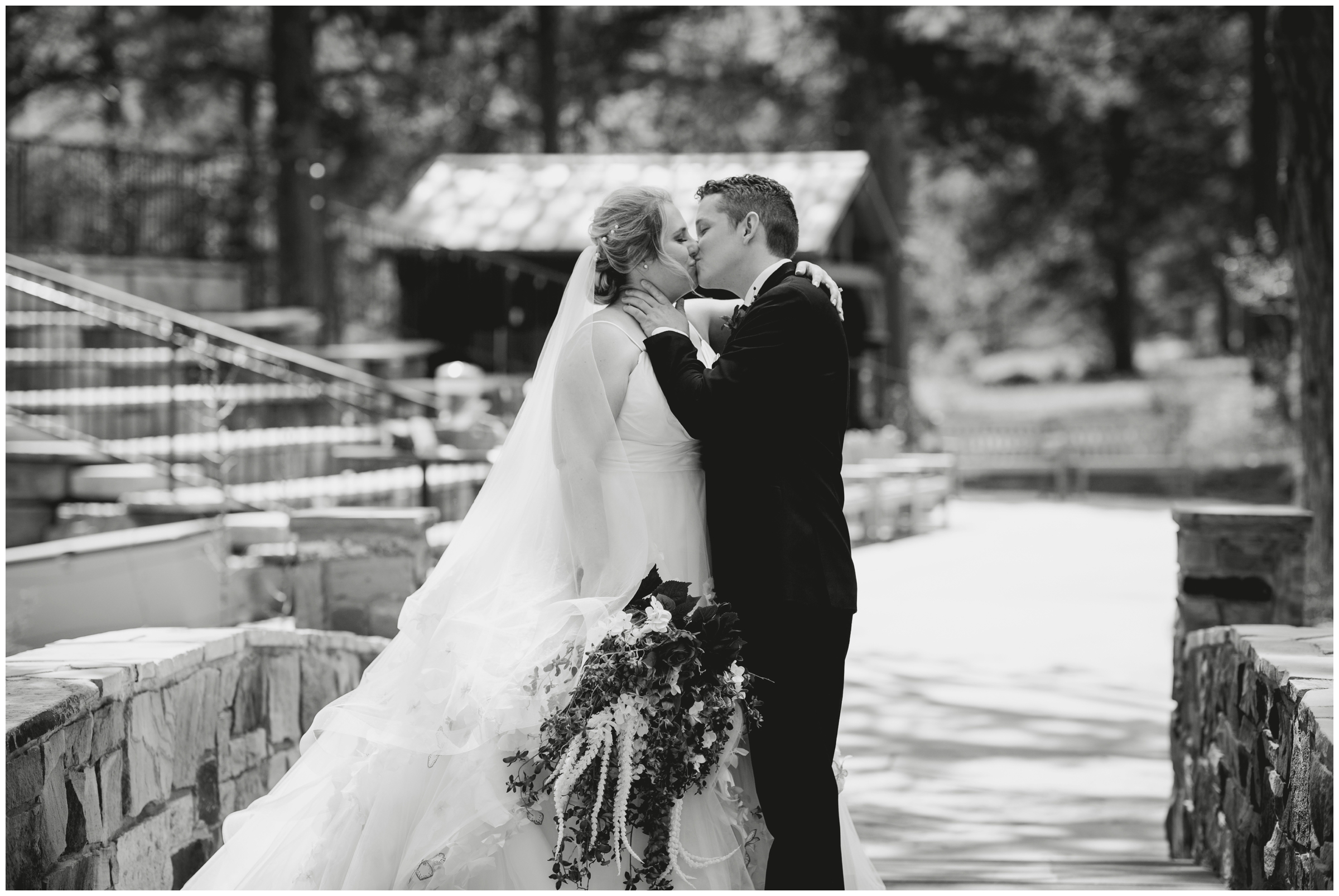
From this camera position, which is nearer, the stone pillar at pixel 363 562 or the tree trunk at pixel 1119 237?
the stone pillar at pixel 363 562

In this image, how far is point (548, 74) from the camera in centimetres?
1948

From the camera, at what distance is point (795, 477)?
3.06 meters

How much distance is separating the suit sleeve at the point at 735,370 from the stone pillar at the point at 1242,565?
9.88ft

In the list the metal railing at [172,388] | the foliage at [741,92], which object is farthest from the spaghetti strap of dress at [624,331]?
the foliage at [741,92]

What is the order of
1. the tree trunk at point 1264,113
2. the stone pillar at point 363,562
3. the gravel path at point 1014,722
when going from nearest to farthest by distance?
1. the gravel path at point 1014,722
2. the stone pillar at point 363,562
3. the tree trunk at point 1264,113

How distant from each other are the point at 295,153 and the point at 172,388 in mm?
7301

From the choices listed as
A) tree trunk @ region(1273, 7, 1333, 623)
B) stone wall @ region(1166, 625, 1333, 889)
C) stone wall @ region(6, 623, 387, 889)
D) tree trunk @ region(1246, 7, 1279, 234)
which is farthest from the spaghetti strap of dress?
tree trunk @ region(1246, 7, 1279, 234)

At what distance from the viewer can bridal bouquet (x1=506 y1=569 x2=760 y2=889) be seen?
9.55 ft

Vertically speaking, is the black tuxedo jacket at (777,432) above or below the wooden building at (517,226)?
below

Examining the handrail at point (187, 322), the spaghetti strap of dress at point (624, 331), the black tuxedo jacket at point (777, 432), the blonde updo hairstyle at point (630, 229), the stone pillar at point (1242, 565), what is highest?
the handrail at point (187, 322)

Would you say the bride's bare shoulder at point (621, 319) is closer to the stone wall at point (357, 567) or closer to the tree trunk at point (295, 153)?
the stone wall at point (357, 567)

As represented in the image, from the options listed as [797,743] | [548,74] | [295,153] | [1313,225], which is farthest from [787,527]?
[548,74]

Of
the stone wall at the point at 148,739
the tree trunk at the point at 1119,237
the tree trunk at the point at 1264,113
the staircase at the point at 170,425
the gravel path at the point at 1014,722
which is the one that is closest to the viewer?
the stone wall at the point at 148,739

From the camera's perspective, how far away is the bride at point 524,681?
9.92 ft
